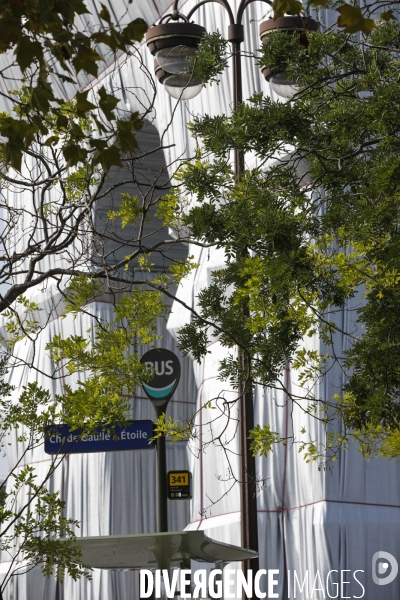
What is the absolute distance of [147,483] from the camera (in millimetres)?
26219

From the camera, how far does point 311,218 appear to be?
731cm

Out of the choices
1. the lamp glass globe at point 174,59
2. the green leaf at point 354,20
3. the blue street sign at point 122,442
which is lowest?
the blue street sign at point 122,442

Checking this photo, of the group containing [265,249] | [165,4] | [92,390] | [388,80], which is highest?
[165,4]

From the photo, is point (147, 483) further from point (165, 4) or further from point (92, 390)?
point (92, 390)

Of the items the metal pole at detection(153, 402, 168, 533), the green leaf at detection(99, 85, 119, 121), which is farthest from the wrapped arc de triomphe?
the green leaf at detection(99, 85, 119, 121)

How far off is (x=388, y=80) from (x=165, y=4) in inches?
647

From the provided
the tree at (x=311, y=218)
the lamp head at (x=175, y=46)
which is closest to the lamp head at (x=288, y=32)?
the tree at (x=311, y=218)

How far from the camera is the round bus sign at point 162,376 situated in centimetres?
1046

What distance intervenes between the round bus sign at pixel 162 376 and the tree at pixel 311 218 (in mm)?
2316

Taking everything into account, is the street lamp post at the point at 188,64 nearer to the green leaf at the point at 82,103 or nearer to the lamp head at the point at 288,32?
the lamp head at the point at 288,32

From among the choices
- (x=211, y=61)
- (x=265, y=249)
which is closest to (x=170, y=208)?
(x=265, y=249)

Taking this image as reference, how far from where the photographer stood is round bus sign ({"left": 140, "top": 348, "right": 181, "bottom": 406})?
10461 mm

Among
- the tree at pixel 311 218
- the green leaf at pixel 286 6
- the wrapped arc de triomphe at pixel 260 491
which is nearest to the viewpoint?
the green leaf at pixel 286 6

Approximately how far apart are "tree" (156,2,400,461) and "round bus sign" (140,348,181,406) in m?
2.32
